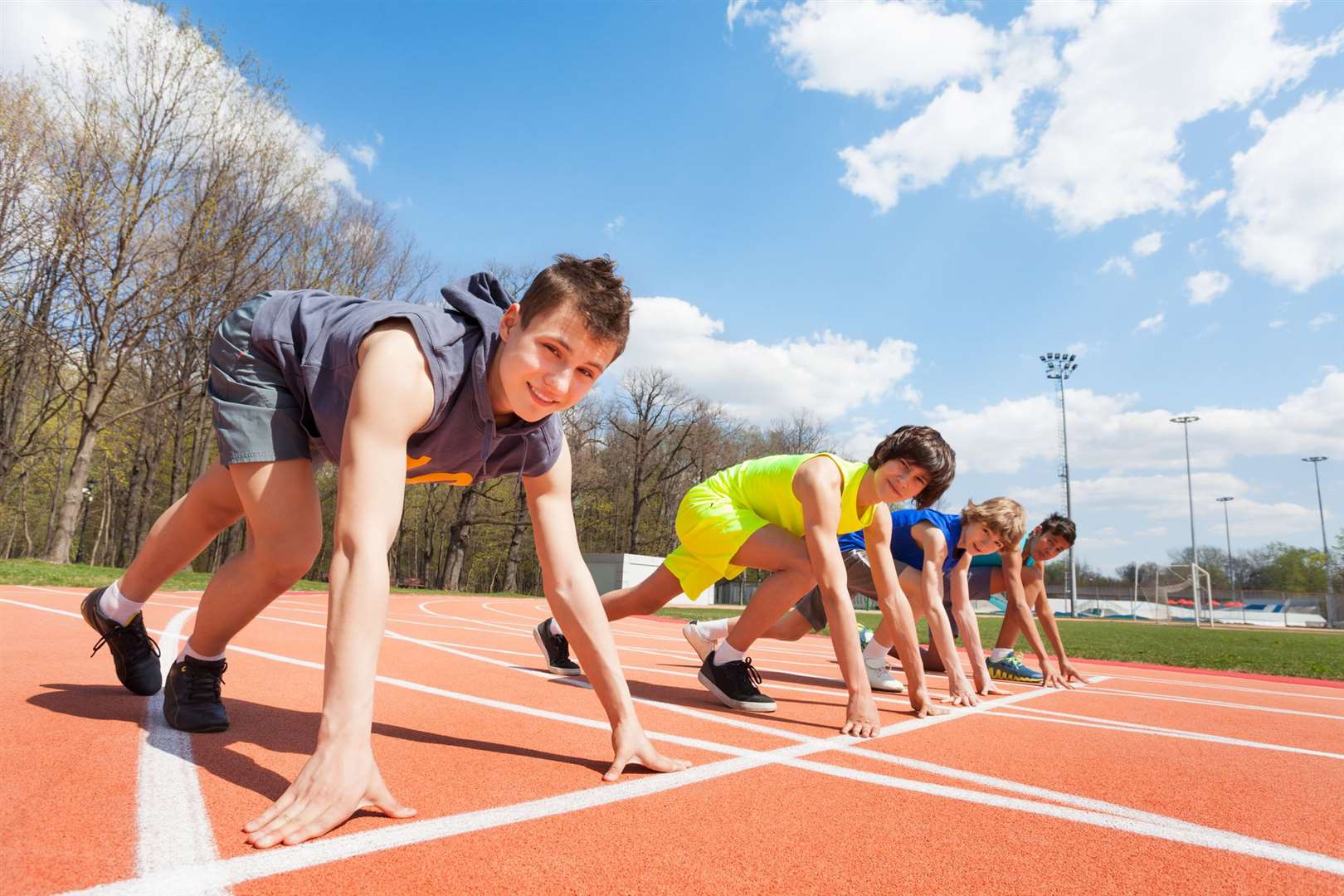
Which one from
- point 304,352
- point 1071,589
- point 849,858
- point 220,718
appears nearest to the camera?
point 849,858

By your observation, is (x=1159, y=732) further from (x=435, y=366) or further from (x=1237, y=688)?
(x=1237, y=688)

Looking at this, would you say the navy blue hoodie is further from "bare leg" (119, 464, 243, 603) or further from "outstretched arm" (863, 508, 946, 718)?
"outstretched arm" (863, 508, 946, 718)

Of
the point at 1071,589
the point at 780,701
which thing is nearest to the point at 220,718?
the point at 780,701

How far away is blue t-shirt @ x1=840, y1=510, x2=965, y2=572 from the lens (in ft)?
20.8

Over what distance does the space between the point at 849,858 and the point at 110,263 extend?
19928 mm

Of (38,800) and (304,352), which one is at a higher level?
(304,352)

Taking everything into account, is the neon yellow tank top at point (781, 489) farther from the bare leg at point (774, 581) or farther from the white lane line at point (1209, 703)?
the white lane line at point (1209, 703)

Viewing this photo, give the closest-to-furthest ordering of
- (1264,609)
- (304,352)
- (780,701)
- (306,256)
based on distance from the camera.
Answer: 1. (304,352)
2. (780,701)
3. (306,256)
4. (1264,609)

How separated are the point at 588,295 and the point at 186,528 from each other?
1791 mm

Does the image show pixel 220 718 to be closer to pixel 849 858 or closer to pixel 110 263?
pixel 849 858

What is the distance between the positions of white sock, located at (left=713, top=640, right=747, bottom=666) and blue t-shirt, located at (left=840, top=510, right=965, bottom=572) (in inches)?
79.7

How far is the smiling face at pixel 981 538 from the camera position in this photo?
5.84 metres

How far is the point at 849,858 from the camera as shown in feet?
6.37

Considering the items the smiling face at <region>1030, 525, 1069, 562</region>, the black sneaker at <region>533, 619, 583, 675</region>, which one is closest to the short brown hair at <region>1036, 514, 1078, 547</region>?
the smiling face at <region>1030, 525, 1069, 562</region>
